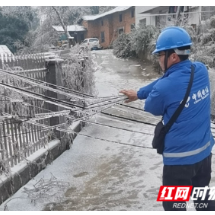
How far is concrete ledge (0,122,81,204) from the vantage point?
402 centimetres

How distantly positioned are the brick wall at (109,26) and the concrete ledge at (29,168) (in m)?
31.0

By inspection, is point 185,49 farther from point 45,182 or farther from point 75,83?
point 75,83

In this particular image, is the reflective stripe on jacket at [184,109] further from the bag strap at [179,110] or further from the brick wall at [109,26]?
the brick wall at [109,26]

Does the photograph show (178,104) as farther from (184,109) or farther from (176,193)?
(176,193)

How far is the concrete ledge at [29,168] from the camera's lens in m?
4.02

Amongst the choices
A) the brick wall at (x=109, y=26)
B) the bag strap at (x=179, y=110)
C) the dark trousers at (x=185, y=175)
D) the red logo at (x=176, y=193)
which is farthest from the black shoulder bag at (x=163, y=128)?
the brick wall at (x=109, y=26)

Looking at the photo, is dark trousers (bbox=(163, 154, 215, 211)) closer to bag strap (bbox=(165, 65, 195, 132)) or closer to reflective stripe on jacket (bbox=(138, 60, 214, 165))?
reflective stripe on jacket (bbox=(138, 60, 214, 165))

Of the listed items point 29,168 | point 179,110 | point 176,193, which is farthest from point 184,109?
point 29,168

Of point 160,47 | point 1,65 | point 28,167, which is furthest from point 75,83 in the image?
point 160,47

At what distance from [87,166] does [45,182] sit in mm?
890

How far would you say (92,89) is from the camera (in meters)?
8.63

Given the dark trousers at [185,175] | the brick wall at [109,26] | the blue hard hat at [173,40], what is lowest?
the dark trousers at [185,175]
